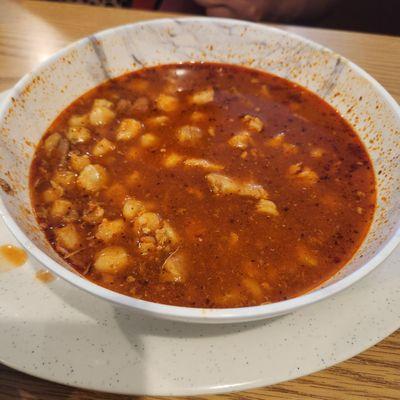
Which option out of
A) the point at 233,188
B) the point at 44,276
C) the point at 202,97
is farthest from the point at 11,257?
the point at 202,97

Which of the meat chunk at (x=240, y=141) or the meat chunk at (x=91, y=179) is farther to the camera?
the meat chunk at (x=240, y=141)

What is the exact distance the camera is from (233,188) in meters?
1.67

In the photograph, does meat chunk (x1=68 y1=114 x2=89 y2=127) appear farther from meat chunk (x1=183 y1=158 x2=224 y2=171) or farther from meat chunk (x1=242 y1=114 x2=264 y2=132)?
meat chunk (x1=242 y1=114 x2=264 y2=132)

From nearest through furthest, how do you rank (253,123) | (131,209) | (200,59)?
(131,209) < (253,123) < (200,59)

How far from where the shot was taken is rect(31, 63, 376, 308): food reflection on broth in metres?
A: 1.46

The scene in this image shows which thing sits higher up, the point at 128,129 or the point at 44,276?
the point at 128,129

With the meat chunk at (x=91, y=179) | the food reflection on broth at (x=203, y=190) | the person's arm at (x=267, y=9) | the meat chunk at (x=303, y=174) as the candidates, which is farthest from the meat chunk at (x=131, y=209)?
the person's arm at (x=267, y=9)

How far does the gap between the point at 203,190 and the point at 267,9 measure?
2248 millimetres

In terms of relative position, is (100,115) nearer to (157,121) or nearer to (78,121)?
(78,121)

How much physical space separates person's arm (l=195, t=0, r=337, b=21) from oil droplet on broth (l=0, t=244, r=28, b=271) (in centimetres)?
234

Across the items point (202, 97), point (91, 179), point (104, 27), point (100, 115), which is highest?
point (104, 27)

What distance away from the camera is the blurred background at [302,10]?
10.5 feet

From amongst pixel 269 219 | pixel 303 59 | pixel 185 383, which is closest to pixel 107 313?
pixel 185 383

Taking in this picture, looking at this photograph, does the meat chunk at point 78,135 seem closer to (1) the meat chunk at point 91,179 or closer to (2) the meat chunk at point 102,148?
(2) the meat chunk at point 102,148
